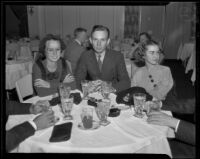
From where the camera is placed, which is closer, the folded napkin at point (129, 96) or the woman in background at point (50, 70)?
the folded napkin at point (129, 96)

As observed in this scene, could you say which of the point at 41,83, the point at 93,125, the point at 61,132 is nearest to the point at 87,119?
the point at 93,125

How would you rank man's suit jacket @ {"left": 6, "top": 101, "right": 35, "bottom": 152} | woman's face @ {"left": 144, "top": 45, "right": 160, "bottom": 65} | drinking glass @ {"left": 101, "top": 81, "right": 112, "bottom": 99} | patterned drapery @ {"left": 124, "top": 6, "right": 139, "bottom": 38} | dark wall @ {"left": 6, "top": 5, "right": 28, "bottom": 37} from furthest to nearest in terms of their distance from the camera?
patterned drapery @ {"left": 124, "top": 6, "right": 139, "bottom": 38} < woman's face @ {"left": 144, "top": 45, "right": 160, "bottom": 65} < drinking glass @ {"left": 101, "top": 81, "right": 112, "bottom": 99} < man's suit jacket @ {"left": 6, "top": 101, "right": 35, "bottom": 152} < dark wall @ {"left": 6, "top": 5, "right": 28, "bottom": 37}

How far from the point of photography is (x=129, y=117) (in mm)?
1499

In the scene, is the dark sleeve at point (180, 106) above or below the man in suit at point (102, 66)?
below

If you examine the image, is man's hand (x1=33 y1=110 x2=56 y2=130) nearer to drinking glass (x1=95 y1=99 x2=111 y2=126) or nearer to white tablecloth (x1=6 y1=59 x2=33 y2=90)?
drinking glass (x1=95 y1=99 x2=111 y2=126)

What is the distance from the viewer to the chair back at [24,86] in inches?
86.1

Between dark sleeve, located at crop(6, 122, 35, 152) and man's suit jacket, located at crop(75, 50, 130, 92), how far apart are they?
4.12 feet

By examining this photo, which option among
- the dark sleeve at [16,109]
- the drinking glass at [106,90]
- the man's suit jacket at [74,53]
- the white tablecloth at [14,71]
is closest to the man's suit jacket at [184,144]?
the drinking glass at [106,90]

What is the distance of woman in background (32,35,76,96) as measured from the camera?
7.20 feet

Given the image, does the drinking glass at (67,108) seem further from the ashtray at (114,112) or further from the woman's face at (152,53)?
the woman's face at (152,53)

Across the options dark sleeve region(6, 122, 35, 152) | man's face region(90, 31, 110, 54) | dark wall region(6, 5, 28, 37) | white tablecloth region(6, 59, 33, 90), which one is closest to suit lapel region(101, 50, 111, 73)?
man's face region(90, 31, 110, 54)

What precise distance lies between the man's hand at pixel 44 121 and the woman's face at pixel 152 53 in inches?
47.2
